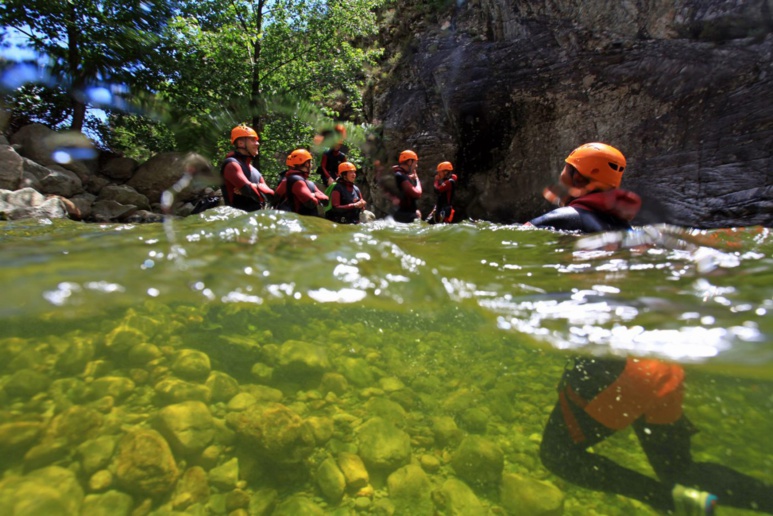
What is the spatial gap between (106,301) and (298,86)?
36.3ft

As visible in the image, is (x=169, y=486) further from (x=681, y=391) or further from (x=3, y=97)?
(x=3, y=97)

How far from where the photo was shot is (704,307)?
192cm

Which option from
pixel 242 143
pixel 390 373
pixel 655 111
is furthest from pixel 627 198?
pixel 655 111

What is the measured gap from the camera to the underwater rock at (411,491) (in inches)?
69.6

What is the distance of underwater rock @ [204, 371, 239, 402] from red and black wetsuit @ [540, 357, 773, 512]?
1.58 m

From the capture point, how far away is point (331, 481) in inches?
71.6

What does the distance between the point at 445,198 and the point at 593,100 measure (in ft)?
13.8

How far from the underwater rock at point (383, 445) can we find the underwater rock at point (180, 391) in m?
0.76

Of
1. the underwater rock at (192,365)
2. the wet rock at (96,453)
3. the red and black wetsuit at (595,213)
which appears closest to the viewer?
the wet rock at (96,453)

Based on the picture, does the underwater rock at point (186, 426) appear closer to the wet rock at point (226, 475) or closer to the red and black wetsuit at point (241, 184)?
the wet rock at point (226, 475)

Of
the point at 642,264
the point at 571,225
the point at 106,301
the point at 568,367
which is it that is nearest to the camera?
the point at 106,301

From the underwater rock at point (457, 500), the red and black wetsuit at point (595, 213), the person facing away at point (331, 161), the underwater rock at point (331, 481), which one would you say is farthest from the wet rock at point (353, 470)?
the person facing away at point (331, 161)

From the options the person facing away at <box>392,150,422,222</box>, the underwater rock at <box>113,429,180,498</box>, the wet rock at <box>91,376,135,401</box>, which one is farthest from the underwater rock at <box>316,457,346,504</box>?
the person facing away at <box>392,150,422,222</box>

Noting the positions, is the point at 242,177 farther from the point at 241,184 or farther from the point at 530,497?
the point at 530,497
